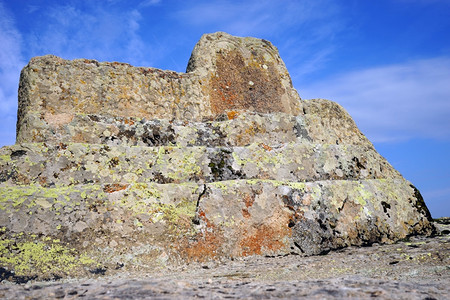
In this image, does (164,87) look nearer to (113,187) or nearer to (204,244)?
(113,187)

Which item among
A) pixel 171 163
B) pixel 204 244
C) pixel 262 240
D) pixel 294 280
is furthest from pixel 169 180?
pixel 294 280

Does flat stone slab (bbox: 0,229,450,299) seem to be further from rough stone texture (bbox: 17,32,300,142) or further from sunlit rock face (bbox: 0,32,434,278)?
rough stone texture (bbox: 17,32,300,142)

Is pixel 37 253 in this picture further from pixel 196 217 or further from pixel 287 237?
pixel 287 237

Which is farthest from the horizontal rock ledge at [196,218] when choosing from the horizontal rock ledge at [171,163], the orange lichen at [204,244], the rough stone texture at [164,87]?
the rough stone texture at [164,87]

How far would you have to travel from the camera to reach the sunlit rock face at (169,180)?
585cm

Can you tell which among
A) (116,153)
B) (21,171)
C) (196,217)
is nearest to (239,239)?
(196,217)

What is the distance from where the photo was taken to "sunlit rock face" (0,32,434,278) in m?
5.85

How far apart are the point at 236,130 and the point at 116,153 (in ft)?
9.94

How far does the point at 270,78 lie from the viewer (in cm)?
1235

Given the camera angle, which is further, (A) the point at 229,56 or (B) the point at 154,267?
(A) the point at 229,56

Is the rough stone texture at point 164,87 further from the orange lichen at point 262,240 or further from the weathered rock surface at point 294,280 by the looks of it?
the weathered rock surface at point 294,280

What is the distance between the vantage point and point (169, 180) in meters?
→ 7.37

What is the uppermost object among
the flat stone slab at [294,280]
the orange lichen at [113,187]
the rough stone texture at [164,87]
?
the rough stone texture at [164,87]

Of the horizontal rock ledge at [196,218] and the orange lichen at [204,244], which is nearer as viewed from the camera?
the horizontal rock ledge at [196,218]
